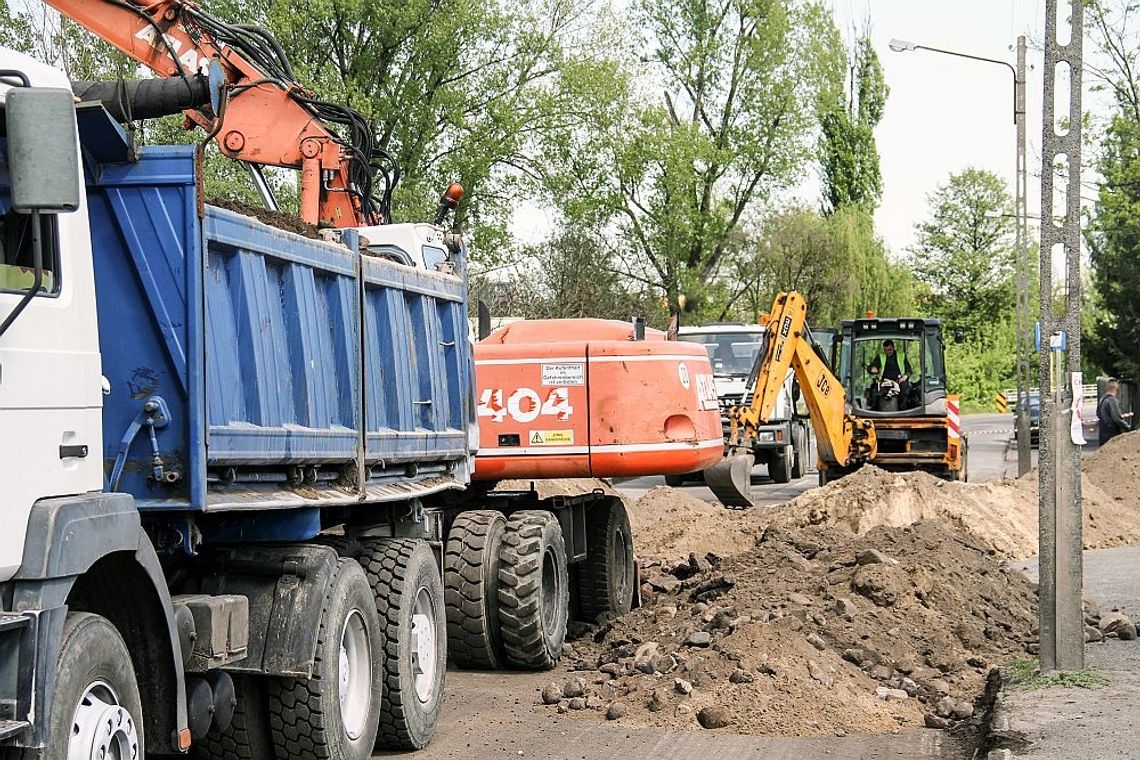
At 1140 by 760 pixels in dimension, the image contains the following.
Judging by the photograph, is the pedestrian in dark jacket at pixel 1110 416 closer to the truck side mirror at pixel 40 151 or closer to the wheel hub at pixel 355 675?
the wheel hub at pixel 355 675

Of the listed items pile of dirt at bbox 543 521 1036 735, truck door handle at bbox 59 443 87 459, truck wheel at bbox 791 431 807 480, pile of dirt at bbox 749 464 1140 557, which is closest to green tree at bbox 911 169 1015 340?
truck wheel at bbox 791 431 807 480

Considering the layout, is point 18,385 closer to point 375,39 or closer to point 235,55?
point 235,55

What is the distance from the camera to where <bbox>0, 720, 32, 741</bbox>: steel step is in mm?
4844

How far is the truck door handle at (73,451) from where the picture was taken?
5.56 metres

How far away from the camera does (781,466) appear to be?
30.2 metres

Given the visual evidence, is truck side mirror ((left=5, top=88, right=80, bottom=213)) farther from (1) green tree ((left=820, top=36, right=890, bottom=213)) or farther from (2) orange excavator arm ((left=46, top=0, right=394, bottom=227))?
Result: (1) green tree ((left=820, top=36, right=890, bottom=213))

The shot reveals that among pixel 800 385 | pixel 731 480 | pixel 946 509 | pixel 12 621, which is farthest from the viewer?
pixel 800 385

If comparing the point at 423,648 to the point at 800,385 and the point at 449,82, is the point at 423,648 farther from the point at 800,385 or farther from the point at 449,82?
the point at 449,82

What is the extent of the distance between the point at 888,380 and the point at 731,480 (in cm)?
759

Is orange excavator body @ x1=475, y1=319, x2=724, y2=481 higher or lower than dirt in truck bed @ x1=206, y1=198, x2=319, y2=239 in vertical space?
lower

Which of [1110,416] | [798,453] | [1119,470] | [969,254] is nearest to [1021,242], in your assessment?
[1110,416]

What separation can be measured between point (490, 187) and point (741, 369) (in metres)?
10.0

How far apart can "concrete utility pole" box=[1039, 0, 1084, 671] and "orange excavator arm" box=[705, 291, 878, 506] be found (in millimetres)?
10443

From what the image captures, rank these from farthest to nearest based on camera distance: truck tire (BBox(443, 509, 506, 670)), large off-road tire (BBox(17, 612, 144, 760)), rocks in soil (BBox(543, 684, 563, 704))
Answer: truck tire (BBox(443, 509, 506, 670)), rocks in soil (BBox(543, 684, 563, 704)), large off-road tire (BBox(17, 612, 144, 760))
